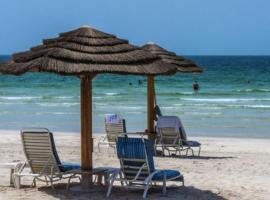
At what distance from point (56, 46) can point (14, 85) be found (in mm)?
46817

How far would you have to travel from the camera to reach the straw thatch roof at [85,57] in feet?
27.5

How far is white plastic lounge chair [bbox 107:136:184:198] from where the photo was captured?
8.54 meters

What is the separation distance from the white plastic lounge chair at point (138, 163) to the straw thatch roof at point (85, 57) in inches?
33.9

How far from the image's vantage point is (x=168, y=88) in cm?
4850

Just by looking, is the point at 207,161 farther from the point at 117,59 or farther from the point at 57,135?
the point at 57,135

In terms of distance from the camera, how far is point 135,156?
338 inches

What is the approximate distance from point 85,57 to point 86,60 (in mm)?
51

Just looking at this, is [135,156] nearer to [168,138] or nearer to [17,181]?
[17,181]

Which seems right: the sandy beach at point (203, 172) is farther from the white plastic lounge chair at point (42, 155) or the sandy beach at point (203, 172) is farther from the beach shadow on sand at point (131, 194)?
the white plastic lounge chair at point (42, 155)

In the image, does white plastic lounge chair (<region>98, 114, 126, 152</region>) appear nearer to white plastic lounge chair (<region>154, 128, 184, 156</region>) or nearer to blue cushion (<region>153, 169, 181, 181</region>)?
white plastic lounge chair (<region>154, 128, 184, 156</region>)

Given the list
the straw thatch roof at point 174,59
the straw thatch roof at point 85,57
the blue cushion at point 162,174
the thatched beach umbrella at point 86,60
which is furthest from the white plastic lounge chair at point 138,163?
the straw thatch roof at point 174,59

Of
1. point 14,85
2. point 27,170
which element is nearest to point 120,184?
point 27,170

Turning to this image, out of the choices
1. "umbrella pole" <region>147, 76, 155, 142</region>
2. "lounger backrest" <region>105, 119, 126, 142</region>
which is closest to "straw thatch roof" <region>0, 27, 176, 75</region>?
"lounger backrest" <region>105, 119, 126, 142</region>

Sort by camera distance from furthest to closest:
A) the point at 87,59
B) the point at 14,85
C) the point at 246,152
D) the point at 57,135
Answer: the point at 14,85, the point at 57,135, the point at 246,152, the point at 87,59
